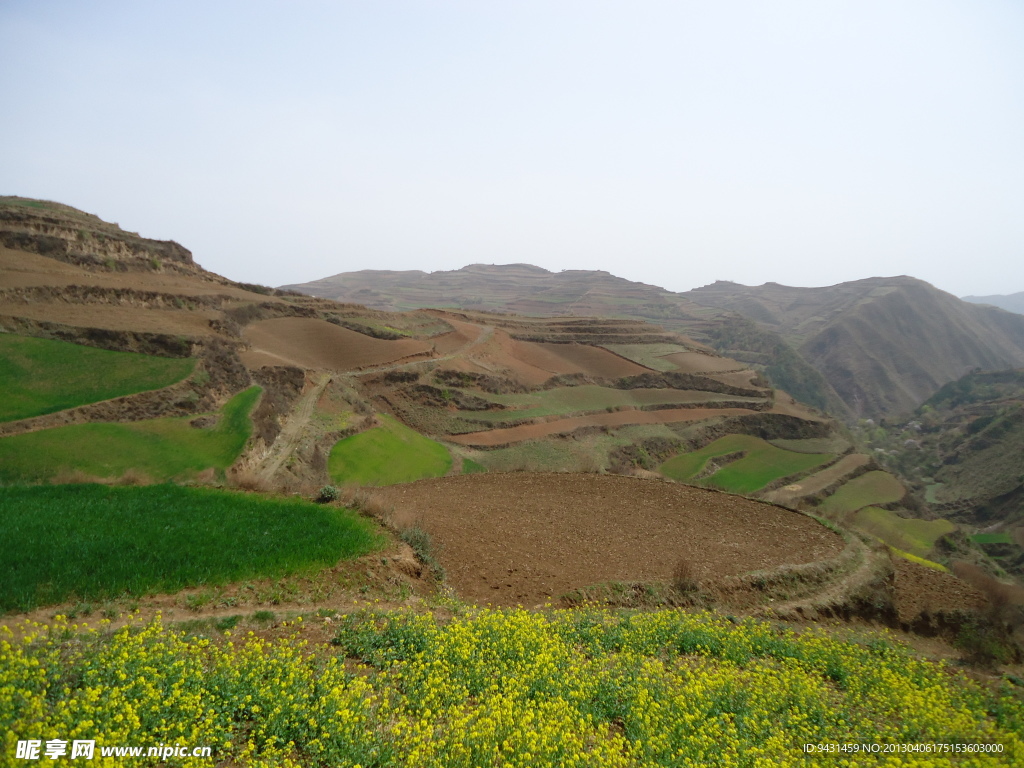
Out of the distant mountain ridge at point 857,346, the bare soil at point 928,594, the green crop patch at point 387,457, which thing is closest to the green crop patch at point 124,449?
the green crop patch at point 387,457

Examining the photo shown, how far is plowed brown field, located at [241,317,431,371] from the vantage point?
43.5 metres

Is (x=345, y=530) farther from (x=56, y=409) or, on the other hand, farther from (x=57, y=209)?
(x=57, y=209)

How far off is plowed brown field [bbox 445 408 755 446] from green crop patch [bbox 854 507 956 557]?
18.2m

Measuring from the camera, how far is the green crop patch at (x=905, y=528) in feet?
123

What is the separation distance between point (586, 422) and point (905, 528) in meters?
26.1

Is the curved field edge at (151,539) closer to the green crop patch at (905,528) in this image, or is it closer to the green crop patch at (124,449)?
the green crop patch at (124,449)

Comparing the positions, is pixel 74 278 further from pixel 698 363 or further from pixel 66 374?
pixel 698 363

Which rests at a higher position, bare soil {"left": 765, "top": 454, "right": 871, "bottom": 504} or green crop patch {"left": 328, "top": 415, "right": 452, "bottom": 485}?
green crop patch {"left": 328, "top": 415, "right": 452, "bottom": 485}

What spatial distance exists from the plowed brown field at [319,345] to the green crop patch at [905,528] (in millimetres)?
39801

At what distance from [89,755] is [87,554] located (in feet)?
20.0

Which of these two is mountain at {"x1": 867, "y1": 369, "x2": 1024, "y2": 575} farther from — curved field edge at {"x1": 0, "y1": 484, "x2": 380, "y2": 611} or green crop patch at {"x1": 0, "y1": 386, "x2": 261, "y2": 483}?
green crop patch at {"x1": 0, "y1": 386, "x2": 261, "y2": 483}

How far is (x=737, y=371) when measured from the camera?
254 feet

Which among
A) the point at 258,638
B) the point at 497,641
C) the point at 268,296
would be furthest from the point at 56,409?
the point at 268,296

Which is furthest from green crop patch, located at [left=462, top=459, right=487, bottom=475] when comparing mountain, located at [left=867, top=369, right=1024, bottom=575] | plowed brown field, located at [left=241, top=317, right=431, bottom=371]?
mountain, located at [left=867, top=369, right=1024, bottom=575]
